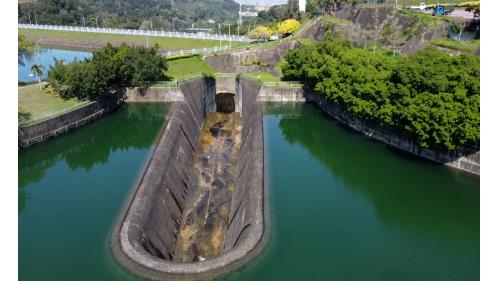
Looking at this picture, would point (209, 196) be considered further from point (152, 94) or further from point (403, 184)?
point (152, 94)

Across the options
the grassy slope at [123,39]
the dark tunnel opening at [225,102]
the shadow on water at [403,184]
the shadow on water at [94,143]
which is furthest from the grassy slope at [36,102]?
the grassy slope at [123,39]

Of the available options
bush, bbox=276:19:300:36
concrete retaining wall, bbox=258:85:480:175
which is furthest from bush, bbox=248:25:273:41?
concrete retaining wall, bbox=258:85:480:175

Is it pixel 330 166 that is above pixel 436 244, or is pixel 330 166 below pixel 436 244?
above

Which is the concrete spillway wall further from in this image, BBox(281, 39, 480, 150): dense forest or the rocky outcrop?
the rocky outcrop

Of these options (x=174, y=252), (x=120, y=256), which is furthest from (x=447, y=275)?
(x=120, y=256)

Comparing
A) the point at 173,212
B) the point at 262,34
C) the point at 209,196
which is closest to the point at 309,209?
the point at 209,196

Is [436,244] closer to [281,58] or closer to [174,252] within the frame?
[174,252]
